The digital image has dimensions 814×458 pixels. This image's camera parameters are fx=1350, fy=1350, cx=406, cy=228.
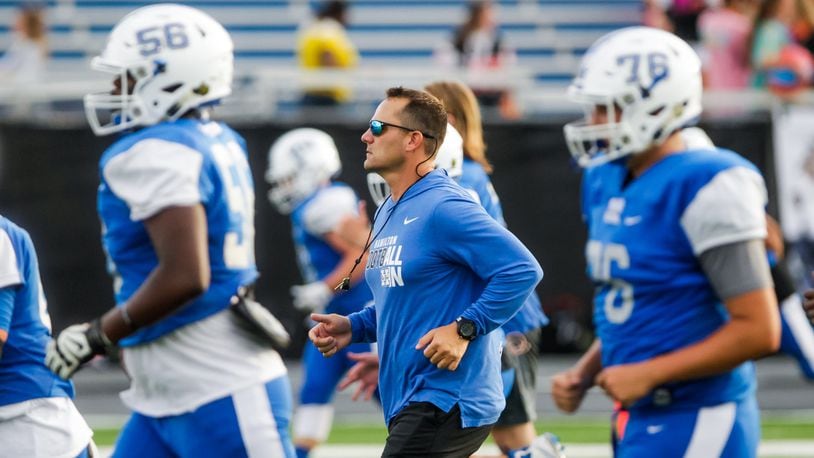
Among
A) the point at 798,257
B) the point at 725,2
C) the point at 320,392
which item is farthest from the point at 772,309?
the point at 725,2

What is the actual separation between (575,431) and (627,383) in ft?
17.2

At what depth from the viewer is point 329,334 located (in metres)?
4.21

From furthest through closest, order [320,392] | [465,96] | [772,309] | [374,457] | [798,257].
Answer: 1. [798,257]
2. [374,457]
3. [320,392]
4. [465,96]
5. [772,309]

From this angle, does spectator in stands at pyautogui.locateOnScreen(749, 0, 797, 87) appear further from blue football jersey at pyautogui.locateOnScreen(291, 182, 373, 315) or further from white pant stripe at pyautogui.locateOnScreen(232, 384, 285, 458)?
white pant stripe at pyautogui.locateOnScreen(232, 384, 285, 458)

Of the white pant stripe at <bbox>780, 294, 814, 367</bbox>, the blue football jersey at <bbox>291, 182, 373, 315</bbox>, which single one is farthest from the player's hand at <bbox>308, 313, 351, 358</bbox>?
the blue football jersey at <bbox>291, 182, 373, 315</bbox>

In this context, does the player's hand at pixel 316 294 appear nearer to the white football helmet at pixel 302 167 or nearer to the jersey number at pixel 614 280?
the white football helmet at pixel 302 167

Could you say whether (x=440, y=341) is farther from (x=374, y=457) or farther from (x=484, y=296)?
(x=374, y=457)

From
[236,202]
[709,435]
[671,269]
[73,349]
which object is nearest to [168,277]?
[73,349]

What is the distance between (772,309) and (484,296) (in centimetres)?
92

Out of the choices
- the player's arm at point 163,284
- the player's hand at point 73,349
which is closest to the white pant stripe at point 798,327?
the player's arm at point 163,284

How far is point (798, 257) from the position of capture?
11.7m

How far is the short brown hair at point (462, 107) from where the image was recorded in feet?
17.6

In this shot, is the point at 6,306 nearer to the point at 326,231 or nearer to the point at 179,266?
the point at 179,266

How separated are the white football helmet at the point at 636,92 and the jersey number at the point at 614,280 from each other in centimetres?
33
